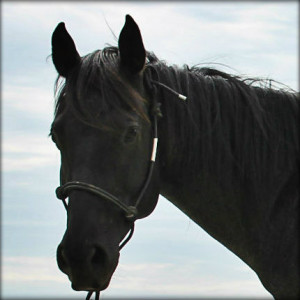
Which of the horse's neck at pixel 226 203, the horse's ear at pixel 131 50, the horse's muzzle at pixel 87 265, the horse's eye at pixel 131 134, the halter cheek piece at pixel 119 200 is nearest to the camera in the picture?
the horse's muzzle at pixel 87 265

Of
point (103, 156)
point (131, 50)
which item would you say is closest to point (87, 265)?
point (103, 156)

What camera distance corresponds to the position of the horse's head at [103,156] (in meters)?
4.32

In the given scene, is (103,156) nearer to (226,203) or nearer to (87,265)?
(87,265)

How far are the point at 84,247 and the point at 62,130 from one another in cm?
86

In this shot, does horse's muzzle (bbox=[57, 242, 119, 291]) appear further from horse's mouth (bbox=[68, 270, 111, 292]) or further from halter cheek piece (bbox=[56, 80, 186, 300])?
halter cheek piece (bbox=[56, 80, 186, 300])

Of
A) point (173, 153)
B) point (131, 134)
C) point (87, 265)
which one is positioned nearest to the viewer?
point (87, 265)

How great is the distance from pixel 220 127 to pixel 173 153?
407mm

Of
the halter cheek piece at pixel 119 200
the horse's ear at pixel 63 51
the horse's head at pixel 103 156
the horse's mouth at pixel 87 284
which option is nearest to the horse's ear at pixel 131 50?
the horse's head at pixel 103 156

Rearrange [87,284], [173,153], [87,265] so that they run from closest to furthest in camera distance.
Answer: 1. [87,265]
2. [87,284]
3. [173,153]

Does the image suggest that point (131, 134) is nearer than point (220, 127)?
Yes

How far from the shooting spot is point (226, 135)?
4.90 m

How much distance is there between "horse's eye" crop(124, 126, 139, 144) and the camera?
4.49 m

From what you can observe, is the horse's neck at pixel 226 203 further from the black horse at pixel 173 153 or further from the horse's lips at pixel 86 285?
the horse's lips at pixel 86 285

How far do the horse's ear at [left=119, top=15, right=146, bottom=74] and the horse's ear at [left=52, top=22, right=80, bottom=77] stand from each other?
38cm
